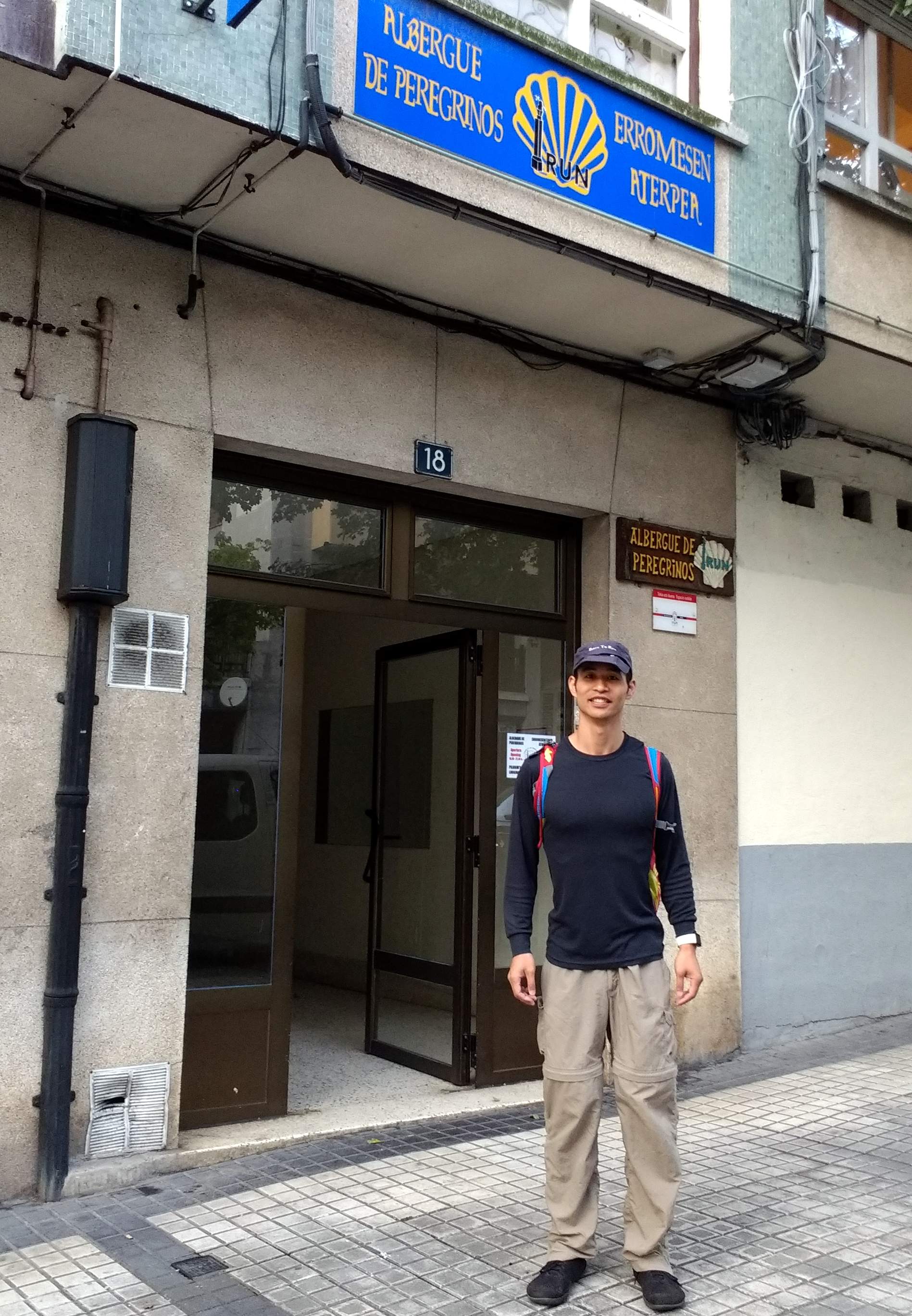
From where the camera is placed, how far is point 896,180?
8047 millimetres

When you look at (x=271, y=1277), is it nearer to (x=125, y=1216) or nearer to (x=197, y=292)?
(x=125, y=1216)

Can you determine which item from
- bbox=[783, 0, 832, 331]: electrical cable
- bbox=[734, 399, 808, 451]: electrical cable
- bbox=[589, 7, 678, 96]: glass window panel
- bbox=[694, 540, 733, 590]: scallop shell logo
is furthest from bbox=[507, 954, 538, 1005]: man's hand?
bbox=[589, 7, 678, 96]: glass window panel

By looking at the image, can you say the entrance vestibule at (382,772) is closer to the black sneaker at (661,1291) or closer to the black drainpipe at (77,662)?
the black drainpipe at (77,662)

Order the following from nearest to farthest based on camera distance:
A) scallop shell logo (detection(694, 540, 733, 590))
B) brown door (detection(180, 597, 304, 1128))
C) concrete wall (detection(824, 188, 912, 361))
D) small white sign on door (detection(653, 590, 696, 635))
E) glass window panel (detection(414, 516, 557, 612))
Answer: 1. brown door (detection(180, 597, 304, 1128))
2. glass window panel (detection(414, 516, 557, 612))
3. concrete wall (detection(824, 188, 912, 361))
4. small white sign on door (detection(653, 590, 696, 635))
5. scallop shell logo (detection(694, 540, 733, 590))

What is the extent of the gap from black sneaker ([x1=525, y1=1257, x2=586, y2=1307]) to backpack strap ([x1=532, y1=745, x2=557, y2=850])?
53.0 inches

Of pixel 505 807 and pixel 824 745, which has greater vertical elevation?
pixel 824 745

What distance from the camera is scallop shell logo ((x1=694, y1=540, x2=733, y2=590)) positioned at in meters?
7.51

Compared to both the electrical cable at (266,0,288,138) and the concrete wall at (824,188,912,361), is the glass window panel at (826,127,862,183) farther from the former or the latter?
the electrical cable at (266,0,288,138)

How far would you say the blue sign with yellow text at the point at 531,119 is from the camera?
17.5ft

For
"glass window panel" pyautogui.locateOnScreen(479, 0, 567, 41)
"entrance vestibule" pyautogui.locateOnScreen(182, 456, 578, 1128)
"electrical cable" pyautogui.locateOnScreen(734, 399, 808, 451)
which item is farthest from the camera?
"electrical cable" pyautogui.locateOnScreen(734, 399, 808, 451)

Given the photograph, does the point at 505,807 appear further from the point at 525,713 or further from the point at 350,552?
the point at 350,552

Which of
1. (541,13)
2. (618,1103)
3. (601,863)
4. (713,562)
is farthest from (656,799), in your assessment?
(541,13)

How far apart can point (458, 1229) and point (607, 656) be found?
7.20ft

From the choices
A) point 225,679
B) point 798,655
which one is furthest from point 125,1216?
point 798,655
